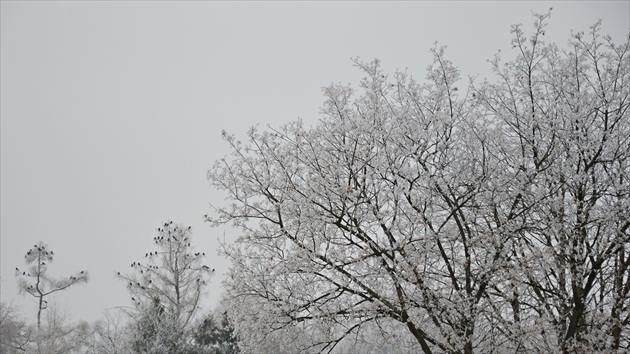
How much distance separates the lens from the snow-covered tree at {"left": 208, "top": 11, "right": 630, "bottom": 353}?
18.6 ft

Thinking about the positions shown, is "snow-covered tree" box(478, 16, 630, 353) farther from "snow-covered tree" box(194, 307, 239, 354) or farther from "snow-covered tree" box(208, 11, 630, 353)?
"snow-covered tree" box(194, 307, 239, 354)

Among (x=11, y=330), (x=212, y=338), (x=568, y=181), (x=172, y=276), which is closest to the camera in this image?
(x=568, y=181)

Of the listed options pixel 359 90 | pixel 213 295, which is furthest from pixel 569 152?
pixel 213 295

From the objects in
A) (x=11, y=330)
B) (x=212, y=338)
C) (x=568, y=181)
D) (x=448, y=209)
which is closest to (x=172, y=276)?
(x=212, y=338)

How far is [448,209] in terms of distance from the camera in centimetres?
628

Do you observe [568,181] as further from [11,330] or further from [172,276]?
[11,330]

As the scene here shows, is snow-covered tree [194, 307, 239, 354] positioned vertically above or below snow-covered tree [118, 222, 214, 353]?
below

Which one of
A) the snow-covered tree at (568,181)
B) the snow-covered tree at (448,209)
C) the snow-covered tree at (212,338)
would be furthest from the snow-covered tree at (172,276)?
the snow-covered tree at (568,181)

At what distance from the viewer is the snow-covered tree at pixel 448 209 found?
5660 mm

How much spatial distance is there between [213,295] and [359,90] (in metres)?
14.6

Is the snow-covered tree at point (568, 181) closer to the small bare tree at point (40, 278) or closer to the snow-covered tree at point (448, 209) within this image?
the snow-covered tree at point (448, 209)

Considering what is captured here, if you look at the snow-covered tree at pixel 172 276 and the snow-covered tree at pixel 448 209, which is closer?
the snow-covered tree at pixel 448 209

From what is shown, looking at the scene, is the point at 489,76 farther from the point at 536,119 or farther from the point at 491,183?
the point at 491,183

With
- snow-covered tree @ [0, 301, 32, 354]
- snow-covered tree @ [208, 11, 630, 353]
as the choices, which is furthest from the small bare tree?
snow-covered tree @ [208, 11, 630, 353]
